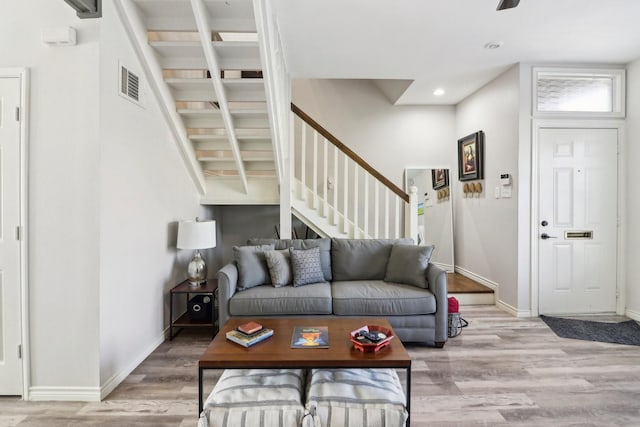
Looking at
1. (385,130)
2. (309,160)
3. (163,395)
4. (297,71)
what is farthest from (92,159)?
(385,130)

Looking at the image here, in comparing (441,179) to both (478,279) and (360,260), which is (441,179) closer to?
(478,279)

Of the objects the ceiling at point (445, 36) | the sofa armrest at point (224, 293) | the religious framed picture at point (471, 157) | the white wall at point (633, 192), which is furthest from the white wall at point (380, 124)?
the sofa armrest at point (224, 293)

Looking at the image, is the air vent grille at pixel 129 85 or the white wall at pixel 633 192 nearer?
the air vent grille at pixel 129 85

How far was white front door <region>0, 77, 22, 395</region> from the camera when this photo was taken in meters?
2.07

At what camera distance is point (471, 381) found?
2.32 meters

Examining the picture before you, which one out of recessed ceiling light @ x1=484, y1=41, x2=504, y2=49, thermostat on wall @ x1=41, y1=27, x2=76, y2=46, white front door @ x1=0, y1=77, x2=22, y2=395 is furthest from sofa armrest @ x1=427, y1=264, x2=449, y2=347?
thermostat on wall @ x1=41, y1=27, x2=76, y2=46

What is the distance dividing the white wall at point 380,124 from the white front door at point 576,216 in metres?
1.61

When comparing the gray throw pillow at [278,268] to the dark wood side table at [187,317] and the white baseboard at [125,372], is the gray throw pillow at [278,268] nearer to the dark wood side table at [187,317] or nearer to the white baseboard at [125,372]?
the dark wood side table at [187,317]

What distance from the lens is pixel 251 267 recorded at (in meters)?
3.09

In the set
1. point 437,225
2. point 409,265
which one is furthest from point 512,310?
point 437,225

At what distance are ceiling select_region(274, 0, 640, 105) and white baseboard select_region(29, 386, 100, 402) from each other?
2917mm

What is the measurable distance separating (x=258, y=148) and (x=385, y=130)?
2.31 metres

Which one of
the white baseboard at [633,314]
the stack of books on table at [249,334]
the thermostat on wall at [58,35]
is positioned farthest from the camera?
the white baseboard at [633,314]

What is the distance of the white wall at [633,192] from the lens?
3.51 metres
